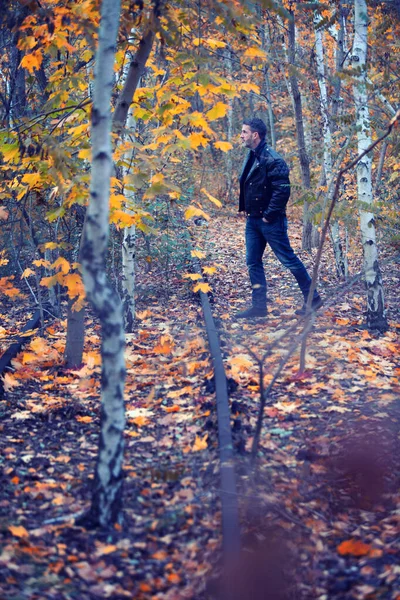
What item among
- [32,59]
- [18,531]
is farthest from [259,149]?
[18,531]

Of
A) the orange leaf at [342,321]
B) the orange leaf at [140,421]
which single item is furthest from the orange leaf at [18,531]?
the orange leaf at [342,321]

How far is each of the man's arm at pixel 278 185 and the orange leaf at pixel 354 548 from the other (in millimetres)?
4718

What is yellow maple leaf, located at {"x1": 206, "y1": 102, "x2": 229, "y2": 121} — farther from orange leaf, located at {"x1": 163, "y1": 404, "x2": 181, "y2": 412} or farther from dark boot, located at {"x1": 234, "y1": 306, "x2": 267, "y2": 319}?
dark boot, located at {"x1": 234, "y1": 306, "x2": 267, "y2": 319}

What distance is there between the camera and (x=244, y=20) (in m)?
4.12

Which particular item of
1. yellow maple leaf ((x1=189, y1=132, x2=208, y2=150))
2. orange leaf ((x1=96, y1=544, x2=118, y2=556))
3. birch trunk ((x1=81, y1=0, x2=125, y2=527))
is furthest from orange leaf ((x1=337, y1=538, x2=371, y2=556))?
yellow maple leaf ((x1=189, y1=132, x2=208, y2=150))

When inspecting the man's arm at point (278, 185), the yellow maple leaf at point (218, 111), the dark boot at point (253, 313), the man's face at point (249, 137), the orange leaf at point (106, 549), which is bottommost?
the orange leaf at point (106, 549)

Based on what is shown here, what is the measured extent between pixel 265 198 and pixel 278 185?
A: 0.30 metres

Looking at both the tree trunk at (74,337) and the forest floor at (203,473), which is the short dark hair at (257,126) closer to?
the forest floor at (203,473)

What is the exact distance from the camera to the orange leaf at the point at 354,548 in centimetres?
312

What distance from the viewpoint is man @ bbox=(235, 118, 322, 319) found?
7242mm

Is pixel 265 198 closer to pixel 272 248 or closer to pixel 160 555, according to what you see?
pixel 272 248

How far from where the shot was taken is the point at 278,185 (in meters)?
7.21

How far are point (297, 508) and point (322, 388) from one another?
198 cm

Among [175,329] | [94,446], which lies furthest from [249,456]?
[175,329]
